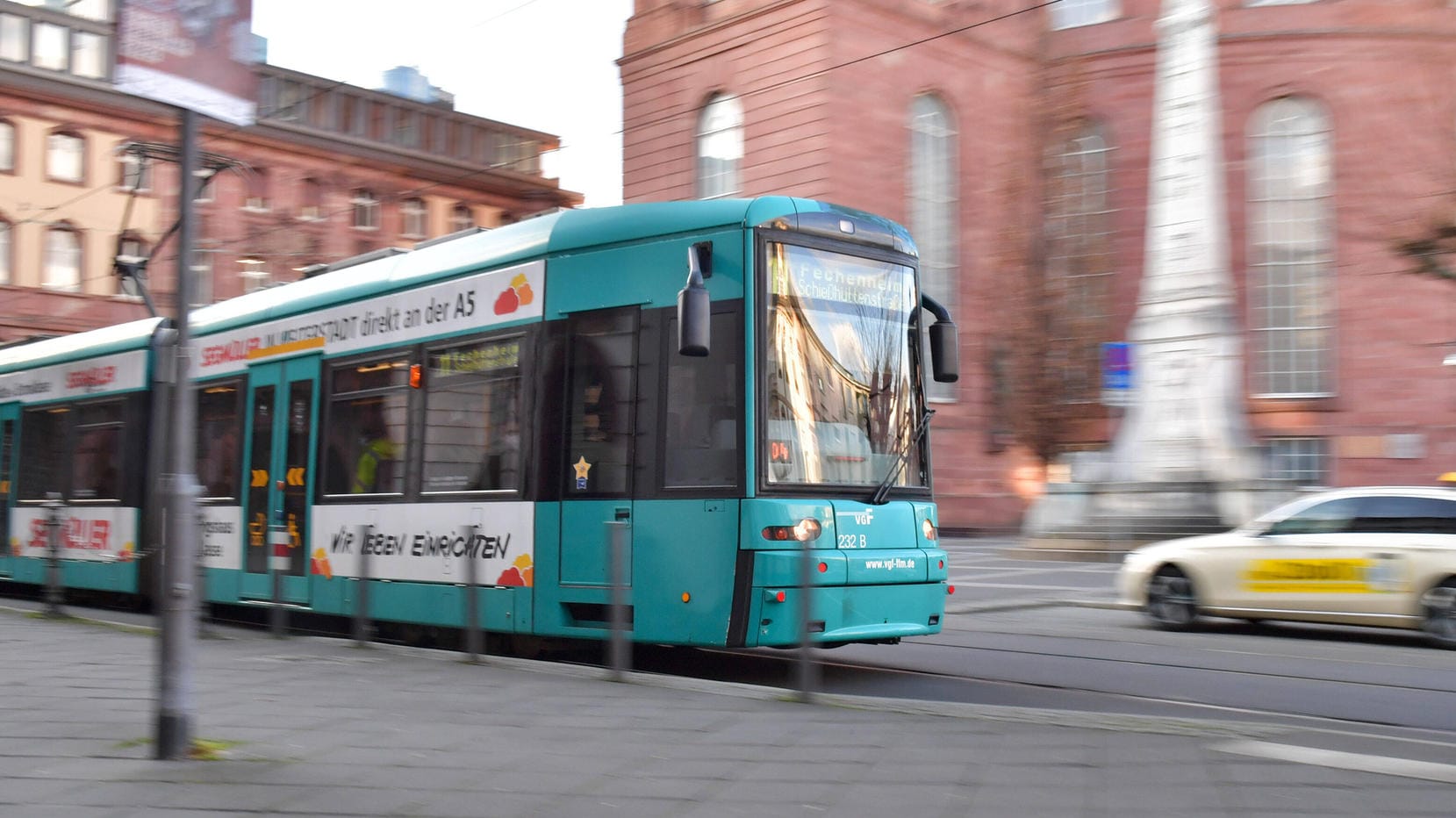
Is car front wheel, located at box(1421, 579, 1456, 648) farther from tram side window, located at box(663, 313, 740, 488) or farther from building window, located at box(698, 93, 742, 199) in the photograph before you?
building window, located at box(698, 93, 742, 199)

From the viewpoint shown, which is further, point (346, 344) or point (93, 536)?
point (93, 536)

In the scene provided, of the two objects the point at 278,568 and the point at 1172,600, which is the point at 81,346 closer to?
the point at 278,568

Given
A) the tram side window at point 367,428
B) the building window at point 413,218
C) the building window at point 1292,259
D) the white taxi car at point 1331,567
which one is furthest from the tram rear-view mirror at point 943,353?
the building window at point 413,218

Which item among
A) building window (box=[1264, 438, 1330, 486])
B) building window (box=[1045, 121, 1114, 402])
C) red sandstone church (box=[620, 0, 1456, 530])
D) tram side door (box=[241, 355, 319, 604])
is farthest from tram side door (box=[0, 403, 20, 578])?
building window (box=[1264, 438, 1330, 486])

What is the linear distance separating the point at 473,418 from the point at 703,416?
240 centimetres

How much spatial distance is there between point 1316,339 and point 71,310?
4126 cm

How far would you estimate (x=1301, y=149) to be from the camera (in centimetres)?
4650

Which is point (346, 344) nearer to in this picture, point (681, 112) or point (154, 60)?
point (154, 60)

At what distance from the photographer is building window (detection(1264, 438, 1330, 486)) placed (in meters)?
45.8

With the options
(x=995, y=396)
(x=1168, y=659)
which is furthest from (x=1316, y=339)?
(x=1168, y=659)

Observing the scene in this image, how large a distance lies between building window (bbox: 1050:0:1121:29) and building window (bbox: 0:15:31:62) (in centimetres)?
3459

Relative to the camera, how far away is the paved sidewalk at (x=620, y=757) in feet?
17.7

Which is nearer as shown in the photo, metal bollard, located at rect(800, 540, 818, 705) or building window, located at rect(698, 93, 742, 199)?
metal bollard, located at rect(800, 540, 818, 705)

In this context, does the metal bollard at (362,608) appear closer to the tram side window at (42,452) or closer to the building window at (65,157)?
the tram side window at (42,452)
